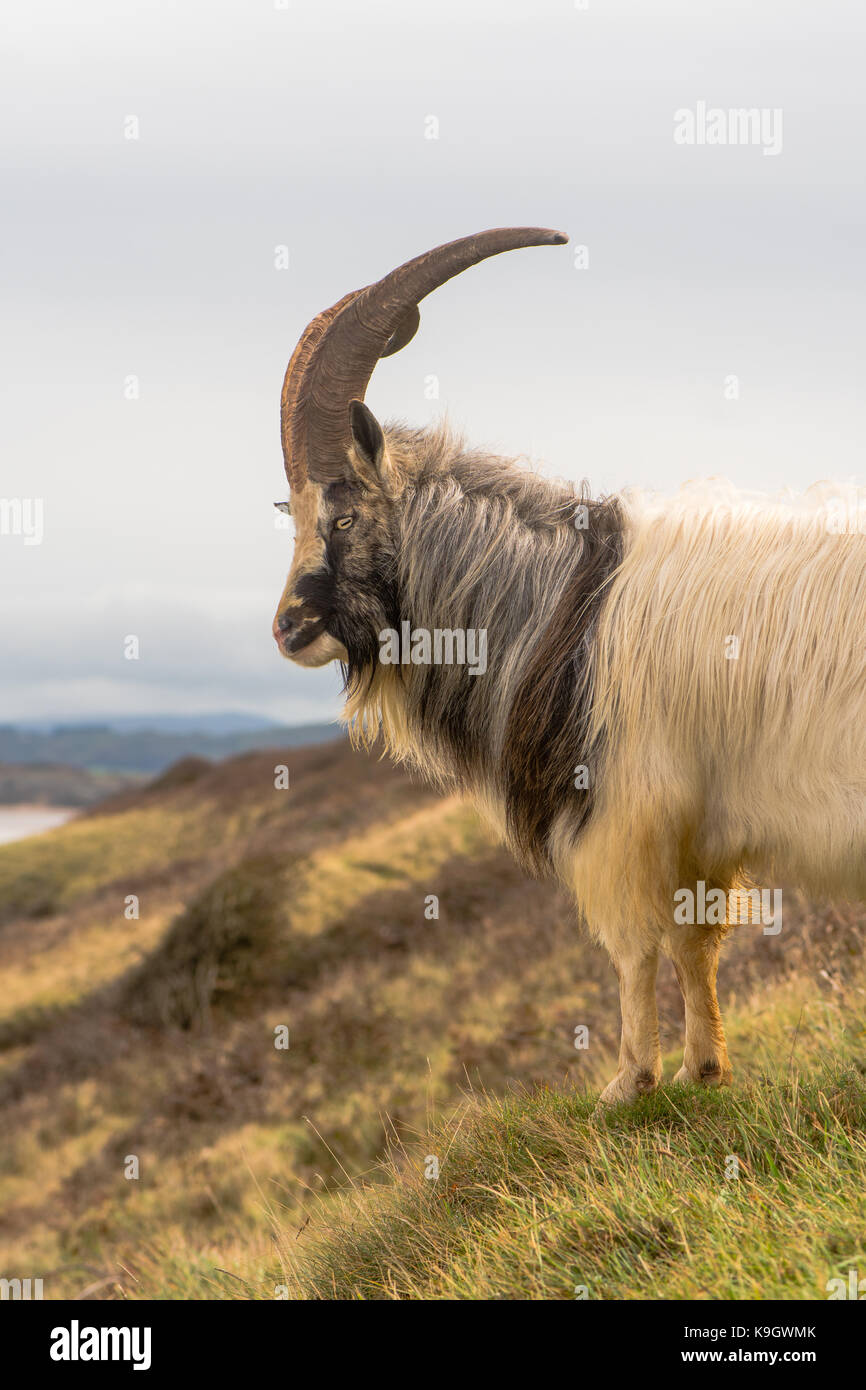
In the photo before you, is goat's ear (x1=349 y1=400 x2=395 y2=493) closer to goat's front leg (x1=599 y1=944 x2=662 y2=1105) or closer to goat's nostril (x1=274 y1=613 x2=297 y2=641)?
goat's nostril (x1=274 y1=613 x2=297 y2=641)

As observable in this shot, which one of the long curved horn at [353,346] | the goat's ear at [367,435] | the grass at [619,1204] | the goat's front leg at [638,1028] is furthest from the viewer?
the long curved horn at [353,346]

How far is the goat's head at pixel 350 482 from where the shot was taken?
544 centimetres

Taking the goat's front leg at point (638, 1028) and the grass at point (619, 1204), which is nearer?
the grass at point (619, 1204)

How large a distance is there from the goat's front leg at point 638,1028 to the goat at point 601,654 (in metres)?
0.01

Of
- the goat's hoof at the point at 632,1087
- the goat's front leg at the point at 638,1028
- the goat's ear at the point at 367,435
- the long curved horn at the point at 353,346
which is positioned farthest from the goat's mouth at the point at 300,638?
the goat's hoof at the point at 632,1087

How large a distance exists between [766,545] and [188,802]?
3721cm

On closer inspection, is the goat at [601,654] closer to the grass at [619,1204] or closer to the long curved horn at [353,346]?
the long curved horn at [353,346]

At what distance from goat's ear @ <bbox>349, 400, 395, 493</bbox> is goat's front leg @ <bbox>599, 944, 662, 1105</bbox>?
2473mm

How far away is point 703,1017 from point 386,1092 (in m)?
9.25

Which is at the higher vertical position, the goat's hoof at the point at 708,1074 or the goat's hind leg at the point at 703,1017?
the goat's hind leg at the point at 703,1017

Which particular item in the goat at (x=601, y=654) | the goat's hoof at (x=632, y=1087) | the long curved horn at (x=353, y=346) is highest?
the long curved horn at (x=353, y=346)

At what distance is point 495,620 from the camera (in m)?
5.54

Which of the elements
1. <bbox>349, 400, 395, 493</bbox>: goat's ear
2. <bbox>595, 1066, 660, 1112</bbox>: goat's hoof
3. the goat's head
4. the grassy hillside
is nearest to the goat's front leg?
<bbox>595, 1066, 660, 1112</bbox>: goat's hoof
